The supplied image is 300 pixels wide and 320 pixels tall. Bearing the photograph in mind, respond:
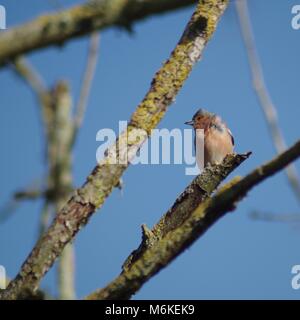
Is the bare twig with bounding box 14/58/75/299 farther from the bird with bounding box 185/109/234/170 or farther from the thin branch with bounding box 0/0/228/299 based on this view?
the bird with bounding box 185/109/234/170

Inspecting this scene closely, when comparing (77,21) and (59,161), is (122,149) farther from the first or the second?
(77,21)

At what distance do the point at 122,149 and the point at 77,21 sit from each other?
67.8 inches

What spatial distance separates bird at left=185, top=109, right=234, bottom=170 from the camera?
25.8 ft

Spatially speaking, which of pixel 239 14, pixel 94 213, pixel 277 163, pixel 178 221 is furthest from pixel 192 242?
pixel 239 14

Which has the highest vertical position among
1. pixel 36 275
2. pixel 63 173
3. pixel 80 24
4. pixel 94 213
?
pixel 80 24

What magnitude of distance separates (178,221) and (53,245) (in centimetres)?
91

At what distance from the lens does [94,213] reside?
3270mm

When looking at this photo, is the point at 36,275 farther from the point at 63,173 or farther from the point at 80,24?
the point at 80,24

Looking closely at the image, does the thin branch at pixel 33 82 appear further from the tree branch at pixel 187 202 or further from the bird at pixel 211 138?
the bird at pixel 211 138

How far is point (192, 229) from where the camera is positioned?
2639mm

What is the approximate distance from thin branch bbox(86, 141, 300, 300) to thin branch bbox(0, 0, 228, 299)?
0.37 meters

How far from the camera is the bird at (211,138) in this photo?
7.88 metres
